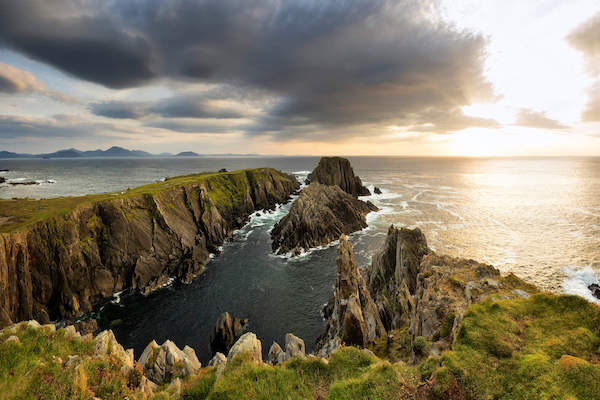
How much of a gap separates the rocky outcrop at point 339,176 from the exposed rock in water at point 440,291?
9051cm

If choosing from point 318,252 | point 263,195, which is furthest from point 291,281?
point 263,195

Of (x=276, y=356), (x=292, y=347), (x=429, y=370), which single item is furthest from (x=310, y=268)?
(x=429, y=370)

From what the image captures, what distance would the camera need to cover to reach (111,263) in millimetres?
47375

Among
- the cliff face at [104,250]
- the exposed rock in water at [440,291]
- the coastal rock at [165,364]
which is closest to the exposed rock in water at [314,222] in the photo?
the cliff face at [104,250]

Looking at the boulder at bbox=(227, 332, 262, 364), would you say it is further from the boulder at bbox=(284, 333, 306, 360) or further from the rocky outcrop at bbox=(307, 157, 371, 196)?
the rocky outcrop at bbox=(307, 157, 371, 196)

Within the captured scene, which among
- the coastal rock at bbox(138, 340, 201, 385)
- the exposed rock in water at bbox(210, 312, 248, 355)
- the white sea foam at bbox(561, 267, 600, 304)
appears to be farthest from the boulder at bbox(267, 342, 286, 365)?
the white sea foam at bbox(561, 267, 600, 304)

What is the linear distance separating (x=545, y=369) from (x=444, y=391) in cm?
404

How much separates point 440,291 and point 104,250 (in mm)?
57353

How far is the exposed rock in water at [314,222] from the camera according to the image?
64562 mm

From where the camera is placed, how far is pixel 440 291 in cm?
1795

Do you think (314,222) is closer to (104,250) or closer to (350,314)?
(350,314)

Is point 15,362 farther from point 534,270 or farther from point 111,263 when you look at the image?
point 534,270

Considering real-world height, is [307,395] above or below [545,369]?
below

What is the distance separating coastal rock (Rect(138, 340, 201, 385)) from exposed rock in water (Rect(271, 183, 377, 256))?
42058 mm
